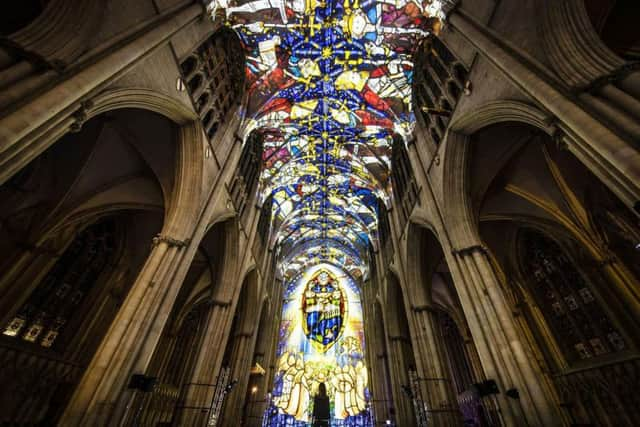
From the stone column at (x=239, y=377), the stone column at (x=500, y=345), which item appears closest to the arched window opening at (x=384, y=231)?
the stone column at (x=500, y=345)

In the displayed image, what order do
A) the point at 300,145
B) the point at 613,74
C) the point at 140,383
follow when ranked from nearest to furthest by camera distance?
the point at 613,74 → the point at 140,383 → the point at 300,145

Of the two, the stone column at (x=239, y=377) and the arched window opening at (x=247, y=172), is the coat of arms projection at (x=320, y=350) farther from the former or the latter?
the arched window opening at (x=247, y=172)

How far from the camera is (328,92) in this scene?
526 inches

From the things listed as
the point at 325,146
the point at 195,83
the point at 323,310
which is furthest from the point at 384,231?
the point at 195,83

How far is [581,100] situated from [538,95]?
565 mm

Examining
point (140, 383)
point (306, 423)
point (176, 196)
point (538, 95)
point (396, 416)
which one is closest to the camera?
point (538, 95)

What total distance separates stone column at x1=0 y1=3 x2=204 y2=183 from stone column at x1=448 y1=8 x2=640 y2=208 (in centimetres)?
673

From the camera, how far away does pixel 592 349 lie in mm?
8719

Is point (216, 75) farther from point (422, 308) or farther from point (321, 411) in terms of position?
point (321, 411)

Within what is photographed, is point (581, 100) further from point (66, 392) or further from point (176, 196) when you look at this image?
point (66, 392)

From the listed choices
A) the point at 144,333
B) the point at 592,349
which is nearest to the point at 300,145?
the point at 144,333

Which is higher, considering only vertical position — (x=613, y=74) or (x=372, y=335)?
(x=372, y=335)

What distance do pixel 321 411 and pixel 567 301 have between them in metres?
16.0

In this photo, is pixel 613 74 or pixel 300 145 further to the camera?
pixel 300 145
